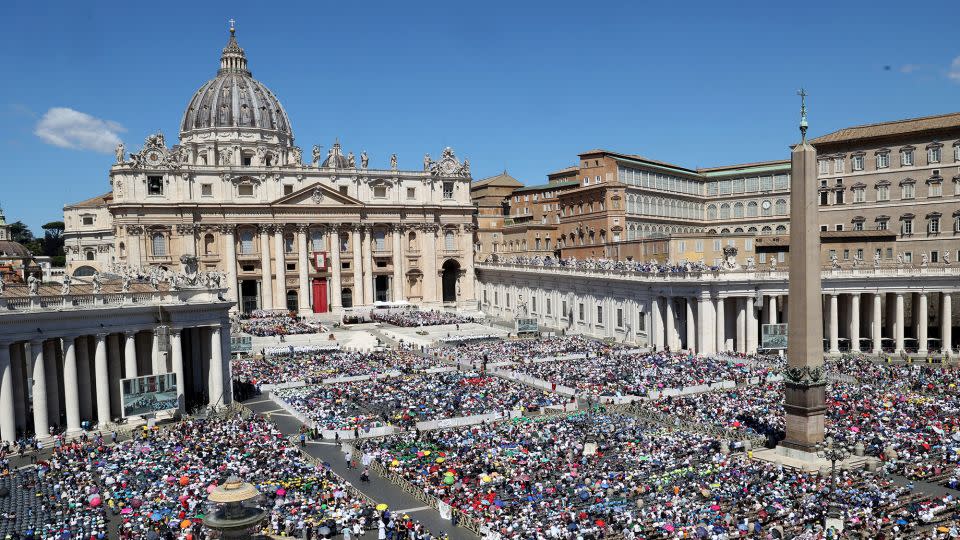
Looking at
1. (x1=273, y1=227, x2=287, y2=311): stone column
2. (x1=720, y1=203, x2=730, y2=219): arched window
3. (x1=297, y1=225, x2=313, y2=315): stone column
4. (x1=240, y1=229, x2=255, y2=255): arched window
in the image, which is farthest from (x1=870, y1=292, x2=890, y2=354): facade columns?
(x1=240, y1=229, x2=255, y2=255): arched window

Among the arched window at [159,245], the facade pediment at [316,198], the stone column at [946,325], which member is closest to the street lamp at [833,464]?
the stone column at [946,325]

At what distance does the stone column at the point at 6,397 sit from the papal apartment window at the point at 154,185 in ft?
174

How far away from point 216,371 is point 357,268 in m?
50.9

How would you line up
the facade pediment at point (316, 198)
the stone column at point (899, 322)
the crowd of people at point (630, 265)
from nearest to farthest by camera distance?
the stone column at point (899, 322), the crowd of people at point (630, 265), the facade pediment at point (316, 198)

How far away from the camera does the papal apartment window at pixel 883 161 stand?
68181 mm

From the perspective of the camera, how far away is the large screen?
36.4 m

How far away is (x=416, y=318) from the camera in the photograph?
78.2 meters

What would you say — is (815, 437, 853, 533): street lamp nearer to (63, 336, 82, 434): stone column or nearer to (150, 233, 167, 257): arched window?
(63, 336, 82, 434): stone column

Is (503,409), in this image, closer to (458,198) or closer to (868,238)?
(868,238)

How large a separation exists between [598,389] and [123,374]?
2438 cm

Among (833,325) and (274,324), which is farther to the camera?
(274,324)

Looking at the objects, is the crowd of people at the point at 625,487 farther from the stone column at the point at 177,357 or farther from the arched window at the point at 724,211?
the arched window at the point at 724,211

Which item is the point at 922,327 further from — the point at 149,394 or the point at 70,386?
the point at 70,386

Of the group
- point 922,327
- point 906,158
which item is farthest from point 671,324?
point 906,158
